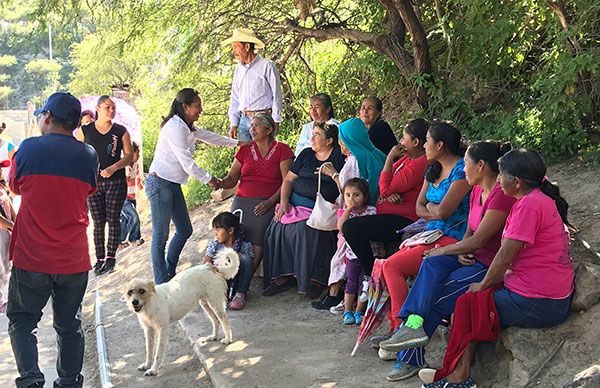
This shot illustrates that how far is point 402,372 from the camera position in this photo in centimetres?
485

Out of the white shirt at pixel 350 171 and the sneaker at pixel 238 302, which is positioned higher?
the white shirt at pixel 350 171

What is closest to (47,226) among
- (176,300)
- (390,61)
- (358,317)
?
(176,300)

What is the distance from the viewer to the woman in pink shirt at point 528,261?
433cm

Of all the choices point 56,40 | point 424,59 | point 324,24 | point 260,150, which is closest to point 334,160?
point 260,150

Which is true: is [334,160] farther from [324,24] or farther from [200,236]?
[324,24]

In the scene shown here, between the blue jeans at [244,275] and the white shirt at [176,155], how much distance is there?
85 cm

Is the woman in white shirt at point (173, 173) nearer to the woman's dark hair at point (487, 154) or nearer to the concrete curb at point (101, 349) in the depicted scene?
the concrete curb at point (101, 349)

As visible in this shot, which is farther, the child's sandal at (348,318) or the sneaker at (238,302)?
the sneaker at (238,302)

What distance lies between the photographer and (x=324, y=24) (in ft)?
35.2

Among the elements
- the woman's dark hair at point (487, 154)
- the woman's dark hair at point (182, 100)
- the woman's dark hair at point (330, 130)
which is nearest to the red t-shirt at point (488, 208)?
the woman's dark hair at point (487, 154)

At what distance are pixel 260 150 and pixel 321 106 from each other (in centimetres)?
85

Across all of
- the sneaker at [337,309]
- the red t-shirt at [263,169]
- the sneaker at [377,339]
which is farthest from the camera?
the red t-shirt at [263,169]

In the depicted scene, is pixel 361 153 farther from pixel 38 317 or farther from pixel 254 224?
pixel 38 317

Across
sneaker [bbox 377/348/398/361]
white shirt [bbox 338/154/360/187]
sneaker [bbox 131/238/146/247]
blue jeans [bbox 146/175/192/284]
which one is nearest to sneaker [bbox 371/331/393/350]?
sneaker [bbox 377/348/398/361]
